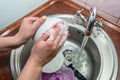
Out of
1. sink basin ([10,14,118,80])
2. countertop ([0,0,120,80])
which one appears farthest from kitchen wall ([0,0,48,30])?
sink basin ([10,14,118,80])

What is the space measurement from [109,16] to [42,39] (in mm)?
517

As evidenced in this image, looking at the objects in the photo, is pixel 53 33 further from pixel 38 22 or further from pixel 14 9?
pixel 14 9

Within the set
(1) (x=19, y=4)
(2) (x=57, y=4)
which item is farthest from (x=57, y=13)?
(1) (x=19, y=4)

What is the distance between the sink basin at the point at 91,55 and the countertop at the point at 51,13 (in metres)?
0.03

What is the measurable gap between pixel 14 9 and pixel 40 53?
0.41 meters

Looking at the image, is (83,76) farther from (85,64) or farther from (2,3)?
(2,3)

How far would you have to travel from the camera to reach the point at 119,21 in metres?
0.89

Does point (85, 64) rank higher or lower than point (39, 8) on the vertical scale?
lower

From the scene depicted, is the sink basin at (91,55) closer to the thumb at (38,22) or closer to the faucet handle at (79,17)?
the faucet handle at (79,17)

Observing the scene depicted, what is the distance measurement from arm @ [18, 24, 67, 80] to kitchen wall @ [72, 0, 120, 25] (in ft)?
1.53

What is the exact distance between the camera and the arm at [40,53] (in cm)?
49

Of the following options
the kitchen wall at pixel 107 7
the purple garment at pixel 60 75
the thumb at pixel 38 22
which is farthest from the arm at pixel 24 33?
the kitchen wall at pixel 107 7

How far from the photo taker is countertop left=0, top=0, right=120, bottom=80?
2.43ft

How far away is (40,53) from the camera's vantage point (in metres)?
0.50
